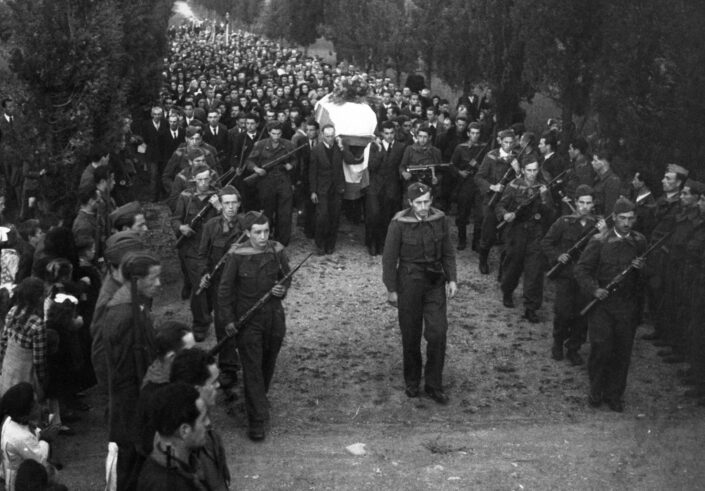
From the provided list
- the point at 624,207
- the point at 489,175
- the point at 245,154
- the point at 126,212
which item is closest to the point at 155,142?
the point at 245,154

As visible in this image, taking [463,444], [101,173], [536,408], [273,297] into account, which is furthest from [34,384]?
[536,408]

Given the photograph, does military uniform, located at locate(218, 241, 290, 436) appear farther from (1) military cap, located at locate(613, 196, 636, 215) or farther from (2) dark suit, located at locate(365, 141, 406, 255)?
(2) dark suit, located at locate(365, 141, 406, 255)

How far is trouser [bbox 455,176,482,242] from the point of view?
44.5 ft

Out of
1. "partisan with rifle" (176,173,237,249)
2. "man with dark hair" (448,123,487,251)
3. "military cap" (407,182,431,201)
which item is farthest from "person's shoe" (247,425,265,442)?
"man with dark hair" (448,123,487,251)

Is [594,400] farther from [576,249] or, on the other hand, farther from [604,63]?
[604,63]

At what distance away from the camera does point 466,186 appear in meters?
13.7

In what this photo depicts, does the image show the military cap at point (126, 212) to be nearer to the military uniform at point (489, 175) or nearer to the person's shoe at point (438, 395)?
the person's shoe at point (438, 395)

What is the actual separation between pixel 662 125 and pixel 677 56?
2.98 ft

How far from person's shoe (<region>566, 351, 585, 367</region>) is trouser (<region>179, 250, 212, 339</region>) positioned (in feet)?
13.3

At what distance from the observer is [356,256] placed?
13664 millimetres

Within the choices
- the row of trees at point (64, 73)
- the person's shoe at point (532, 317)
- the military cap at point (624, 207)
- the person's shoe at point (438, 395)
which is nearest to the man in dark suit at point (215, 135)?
the row of trees at point (64, 73)

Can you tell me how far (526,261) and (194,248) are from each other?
4.01 m

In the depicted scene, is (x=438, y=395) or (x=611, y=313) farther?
(x=438, y=395)

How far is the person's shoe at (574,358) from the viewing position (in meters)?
10.0
